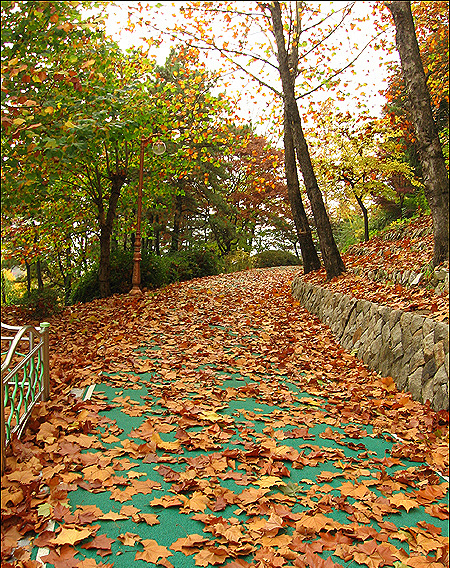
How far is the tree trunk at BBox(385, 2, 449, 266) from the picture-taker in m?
5.35

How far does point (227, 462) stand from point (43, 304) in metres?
8.21

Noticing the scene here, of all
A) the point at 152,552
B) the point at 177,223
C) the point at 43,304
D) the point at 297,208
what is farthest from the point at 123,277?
the point at 152,552

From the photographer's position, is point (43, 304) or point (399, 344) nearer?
point (399, 344)

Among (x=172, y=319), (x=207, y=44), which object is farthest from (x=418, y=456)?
(x=207, y=44)

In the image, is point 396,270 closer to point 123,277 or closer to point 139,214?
point 139,214

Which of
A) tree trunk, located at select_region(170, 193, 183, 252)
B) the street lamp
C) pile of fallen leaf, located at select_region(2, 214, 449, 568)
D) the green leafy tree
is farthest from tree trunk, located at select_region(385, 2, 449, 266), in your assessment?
tree trunk, located at select_region(170, 193, 183, 252)

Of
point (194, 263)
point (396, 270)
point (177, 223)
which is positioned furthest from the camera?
point (177, 223)

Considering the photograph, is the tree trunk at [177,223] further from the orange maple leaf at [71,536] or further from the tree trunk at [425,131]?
the orange maple leaf at [71,536]

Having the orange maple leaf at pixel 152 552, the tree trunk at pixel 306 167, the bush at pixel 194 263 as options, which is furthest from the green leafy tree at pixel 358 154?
the orange maple leaf at pixel 152 552

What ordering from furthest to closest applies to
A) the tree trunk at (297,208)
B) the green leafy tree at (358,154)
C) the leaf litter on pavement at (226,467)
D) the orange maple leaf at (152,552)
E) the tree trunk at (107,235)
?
the green leafy tree at (358,154), the tree trunk at (297,208), the tree trunk at (107,235), the leaf litter on pavement at (226,467), the orange maple leaf at (152,552)

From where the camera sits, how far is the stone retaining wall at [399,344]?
4.20m

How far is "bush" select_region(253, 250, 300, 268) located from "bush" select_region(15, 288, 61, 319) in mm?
12857

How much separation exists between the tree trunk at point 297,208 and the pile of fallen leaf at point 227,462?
17.9 ft

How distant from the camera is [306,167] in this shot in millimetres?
9688
